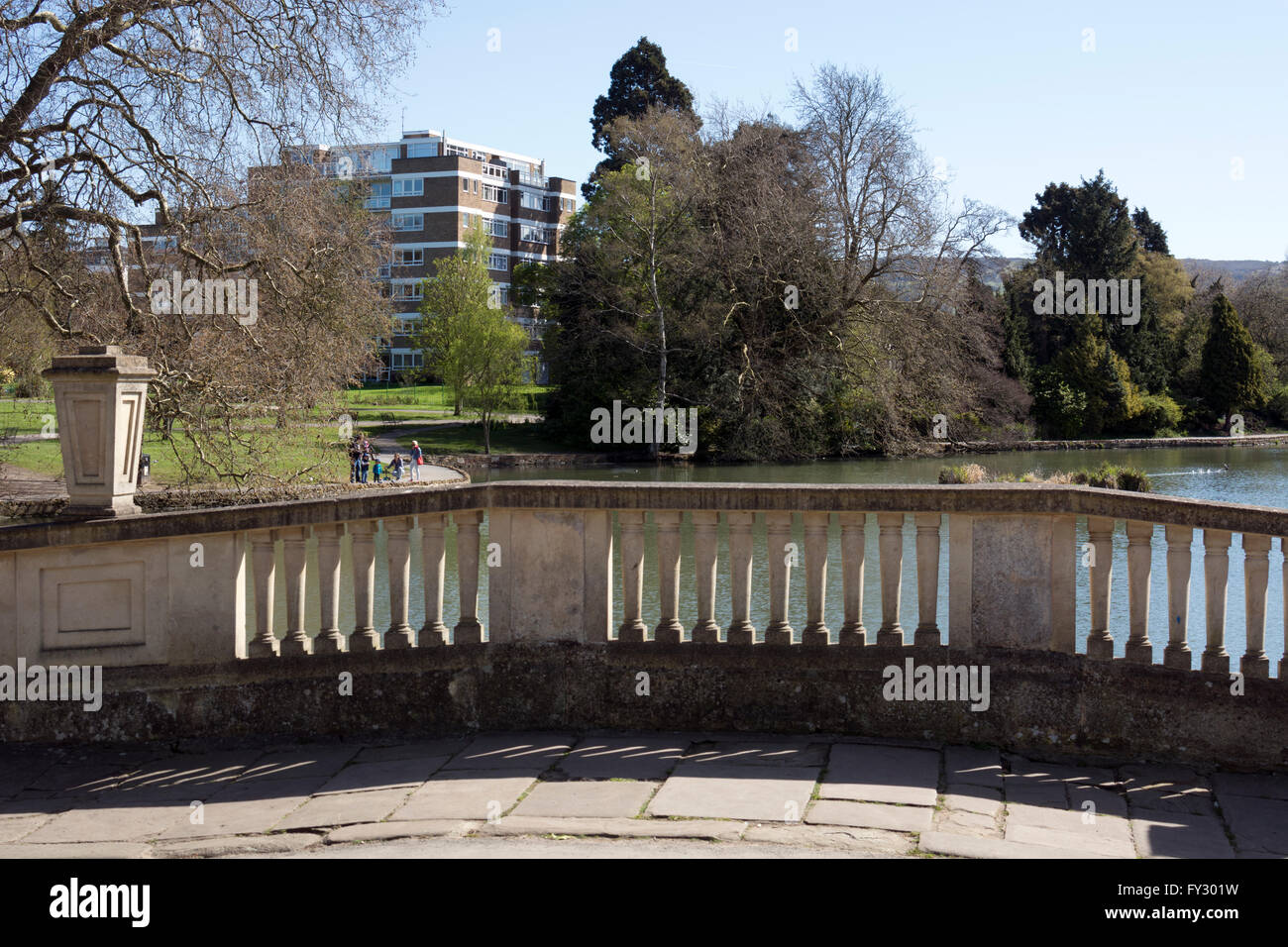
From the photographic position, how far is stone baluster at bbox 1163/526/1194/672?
489 centimetres

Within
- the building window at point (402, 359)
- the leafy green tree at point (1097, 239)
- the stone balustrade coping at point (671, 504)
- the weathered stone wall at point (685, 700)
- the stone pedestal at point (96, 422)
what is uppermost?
the leafy green tree at point (1097, 239)

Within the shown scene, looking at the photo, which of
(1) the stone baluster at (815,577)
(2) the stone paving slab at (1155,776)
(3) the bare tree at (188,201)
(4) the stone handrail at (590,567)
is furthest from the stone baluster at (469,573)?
(3) the bare tree at (188,201)

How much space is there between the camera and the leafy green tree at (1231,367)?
5412cm

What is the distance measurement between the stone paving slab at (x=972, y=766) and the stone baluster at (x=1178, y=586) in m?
0.89

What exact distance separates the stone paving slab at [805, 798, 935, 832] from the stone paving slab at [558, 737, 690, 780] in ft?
2.41

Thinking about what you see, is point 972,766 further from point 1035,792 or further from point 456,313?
point 456,313

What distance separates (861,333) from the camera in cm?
3594

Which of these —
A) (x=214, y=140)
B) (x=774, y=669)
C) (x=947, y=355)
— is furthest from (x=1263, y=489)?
(x=774, y=669)

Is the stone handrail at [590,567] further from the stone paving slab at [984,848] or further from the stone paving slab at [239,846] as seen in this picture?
the stone paving slab at [984,848]

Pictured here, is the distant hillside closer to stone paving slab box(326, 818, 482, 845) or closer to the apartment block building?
the apartment block building

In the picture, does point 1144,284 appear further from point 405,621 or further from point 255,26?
point 405,621

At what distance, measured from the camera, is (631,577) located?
5387 millimetres

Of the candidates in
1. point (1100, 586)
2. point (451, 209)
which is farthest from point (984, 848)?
point (451, 209)

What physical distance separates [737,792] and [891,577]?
1.39m
